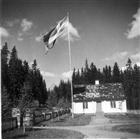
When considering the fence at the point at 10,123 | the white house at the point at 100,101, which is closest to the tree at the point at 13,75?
the white house at the point at 100,101

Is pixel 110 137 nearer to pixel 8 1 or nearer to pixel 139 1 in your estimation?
pixel 139 1

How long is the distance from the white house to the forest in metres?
2.63

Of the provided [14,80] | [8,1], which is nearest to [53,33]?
[8,1]

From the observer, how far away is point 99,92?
1160 inches

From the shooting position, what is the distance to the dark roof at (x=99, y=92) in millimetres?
27980

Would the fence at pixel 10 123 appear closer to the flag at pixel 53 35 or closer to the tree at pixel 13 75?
the flag at pixel 53 35

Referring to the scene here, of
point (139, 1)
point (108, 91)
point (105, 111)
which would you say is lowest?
point (105, 111)

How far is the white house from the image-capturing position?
89.7 ft

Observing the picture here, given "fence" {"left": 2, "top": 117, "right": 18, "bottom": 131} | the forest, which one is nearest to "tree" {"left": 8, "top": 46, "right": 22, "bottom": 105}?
the forest

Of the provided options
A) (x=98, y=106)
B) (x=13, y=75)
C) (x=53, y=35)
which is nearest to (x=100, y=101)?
(x=98, y=106)

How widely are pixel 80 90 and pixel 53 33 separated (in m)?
18.0

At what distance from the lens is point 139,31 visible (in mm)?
9281

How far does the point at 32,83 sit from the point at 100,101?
1183 inches

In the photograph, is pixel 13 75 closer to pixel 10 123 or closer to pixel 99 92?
pixel 99 92
